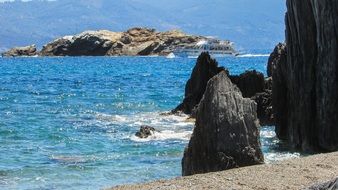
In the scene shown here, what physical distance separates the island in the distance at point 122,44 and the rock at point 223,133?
153 m

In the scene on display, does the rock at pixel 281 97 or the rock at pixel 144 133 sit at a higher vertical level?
the rock at pixel 281 97

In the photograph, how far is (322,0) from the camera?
19.1 metres

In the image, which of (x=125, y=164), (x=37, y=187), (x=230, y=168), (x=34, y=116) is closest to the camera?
(x=230, y=168)

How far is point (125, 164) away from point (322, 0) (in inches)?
282

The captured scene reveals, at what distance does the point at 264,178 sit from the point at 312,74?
8923 millimetres

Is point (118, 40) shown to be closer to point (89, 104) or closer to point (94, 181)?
point (89, 104)

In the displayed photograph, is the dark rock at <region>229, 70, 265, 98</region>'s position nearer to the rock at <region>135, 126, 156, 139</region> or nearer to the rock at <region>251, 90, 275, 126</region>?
the rock at <region>251, 90, 275, 126</region>

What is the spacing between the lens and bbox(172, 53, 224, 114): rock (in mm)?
32875

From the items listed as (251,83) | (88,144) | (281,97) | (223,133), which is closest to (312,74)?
(281,97)

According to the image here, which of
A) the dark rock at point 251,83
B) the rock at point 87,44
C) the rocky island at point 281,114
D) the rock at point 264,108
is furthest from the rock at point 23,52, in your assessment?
the rock at point 264,108

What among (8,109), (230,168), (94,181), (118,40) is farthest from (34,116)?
(118,40)

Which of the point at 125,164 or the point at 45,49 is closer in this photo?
the point at 125,164

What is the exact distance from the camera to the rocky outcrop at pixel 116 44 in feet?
556

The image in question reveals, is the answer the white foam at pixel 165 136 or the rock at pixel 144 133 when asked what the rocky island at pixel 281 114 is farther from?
the rock at pixel 144 133
